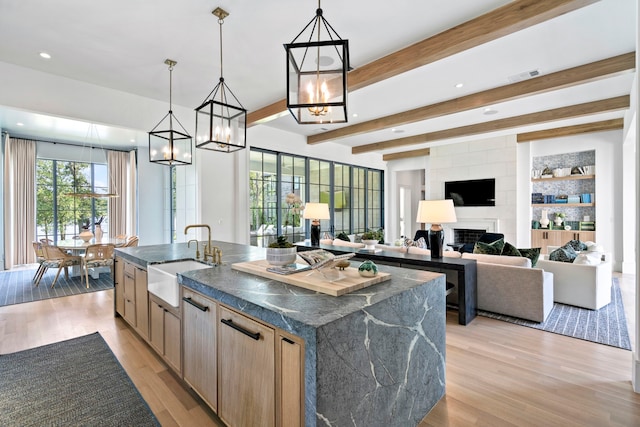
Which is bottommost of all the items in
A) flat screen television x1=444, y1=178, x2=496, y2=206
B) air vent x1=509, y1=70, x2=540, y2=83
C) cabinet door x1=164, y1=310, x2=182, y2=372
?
cabinet door x1=164, y1=310, x2=182, y2=372

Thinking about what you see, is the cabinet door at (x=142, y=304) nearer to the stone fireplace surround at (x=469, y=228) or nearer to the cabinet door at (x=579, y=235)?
the stone fireplace surround at (x=469, y=228)

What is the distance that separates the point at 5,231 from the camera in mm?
6391

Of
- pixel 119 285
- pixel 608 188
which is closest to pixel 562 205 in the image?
pixel 608 188

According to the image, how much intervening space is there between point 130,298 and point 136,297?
0.78 ft

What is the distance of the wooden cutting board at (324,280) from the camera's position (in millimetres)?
1574

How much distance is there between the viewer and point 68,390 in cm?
219

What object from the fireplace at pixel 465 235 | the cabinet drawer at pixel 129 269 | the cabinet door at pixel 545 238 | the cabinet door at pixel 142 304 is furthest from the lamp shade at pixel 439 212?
the cabinet door at pixel 545 238

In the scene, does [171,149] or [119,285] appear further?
[171,149]

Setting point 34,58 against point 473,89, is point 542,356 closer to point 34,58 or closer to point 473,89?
point 473,89

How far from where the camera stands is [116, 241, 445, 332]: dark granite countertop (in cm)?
129

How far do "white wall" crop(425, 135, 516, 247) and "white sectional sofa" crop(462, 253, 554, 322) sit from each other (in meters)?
3.74

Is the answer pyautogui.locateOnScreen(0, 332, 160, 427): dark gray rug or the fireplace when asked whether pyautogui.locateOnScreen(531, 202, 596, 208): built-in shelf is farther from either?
pyautogui.locateOnScreen(0, 332, 160, 427): dark gray rug

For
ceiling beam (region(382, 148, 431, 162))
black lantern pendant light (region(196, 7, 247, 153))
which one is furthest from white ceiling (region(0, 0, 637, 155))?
ceiling beam (region(382, 148, 431, 162))

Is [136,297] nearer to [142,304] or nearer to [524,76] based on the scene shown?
[142,304]
